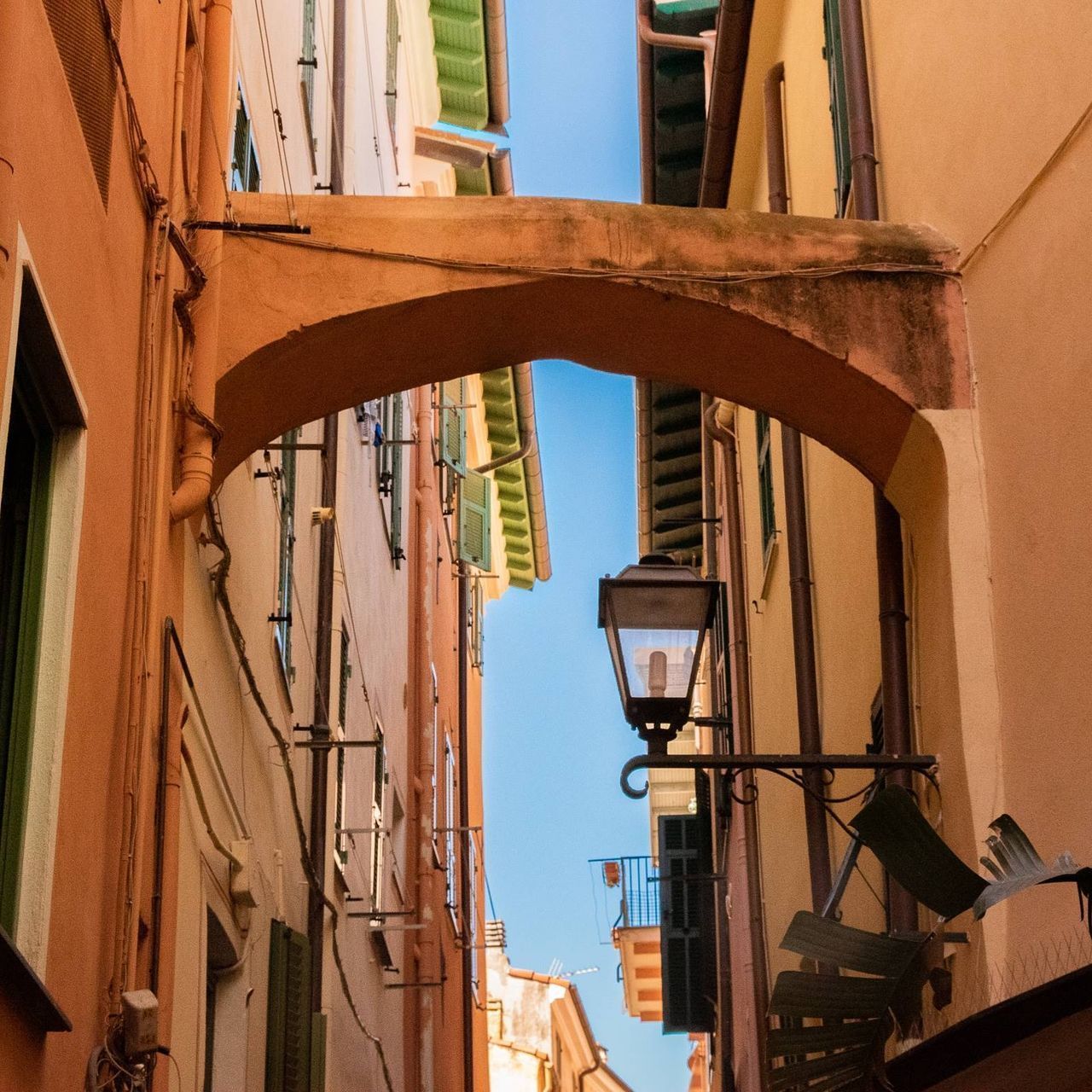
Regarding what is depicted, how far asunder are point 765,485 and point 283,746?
14.2 feet

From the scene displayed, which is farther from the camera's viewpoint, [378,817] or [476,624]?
[476,624]

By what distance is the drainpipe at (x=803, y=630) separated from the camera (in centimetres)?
931

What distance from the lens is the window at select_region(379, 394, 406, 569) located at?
15438 millimetres

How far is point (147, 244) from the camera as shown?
605 cm

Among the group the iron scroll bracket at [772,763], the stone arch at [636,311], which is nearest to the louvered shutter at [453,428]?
the stone arch at [636,311]

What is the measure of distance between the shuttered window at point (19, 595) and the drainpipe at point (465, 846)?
13.4 m

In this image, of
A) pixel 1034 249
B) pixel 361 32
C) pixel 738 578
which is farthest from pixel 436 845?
pixel 1034 249

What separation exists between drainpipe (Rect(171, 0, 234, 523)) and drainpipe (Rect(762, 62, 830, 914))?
13.4 feet

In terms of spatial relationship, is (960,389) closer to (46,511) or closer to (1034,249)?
(1034,249)

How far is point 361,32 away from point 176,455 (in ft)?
30.3

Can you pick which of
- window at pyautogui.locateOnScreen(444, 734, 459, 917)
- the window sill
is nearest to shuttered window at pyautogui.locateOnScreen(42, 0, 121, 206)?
the window sill

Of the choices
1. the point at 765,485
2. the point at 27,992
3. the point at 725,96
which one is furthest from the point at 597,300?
the point at 725,96

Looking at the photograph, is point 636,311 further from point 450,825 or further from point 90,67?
point 450,825

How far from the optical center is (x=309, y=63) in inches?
444
